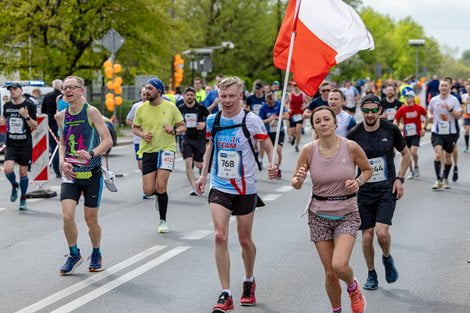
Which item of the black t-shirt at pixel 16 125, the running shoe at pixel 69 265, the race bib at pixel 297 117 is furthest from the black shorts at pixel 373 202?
the race bib at pixel 297 117

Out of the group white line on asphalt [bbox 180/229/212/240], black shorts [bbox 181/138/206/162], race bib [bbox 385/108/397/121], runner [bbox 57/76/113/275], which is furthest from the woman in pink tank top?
race bib [bbox 385/108/397/121]

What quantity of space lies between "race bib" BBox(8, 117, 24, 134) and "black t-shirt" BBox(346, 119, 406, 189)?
6.99 metres

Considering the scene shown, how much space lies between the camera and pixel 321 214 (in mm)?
7238

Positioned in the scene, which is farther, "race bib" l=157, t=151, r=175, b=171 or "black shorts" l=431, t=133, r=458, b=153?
"black shorts" l=431, t=133, r=458, b=153

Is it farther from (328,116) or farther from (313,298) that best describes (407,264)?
(328,116)

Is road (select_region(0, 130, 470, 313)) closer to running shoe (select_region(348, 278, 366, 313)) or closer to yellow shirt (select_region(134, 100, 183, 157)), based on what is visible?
running shoe (select_region(348, 278, 366, 313))

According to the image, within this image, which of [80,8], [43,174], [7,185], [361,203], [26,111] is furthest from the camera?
[80,8]

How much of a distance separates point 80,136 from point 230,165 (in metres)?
1.85

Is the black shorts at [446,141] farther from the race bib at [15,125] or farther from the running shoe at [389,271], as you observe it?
the running shoe at [389,271]

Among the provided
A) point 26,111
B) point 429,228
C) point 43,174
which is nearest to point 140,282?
point 429,228

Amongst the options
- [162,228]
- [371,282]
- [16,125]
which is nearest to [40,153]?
[16,125]

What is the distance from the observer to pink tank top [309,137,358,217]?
7.19 m

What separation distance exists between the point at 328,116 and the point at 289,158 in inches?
664

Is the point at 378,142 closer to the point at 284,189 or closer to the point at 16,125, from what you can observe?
the point at 16,125
